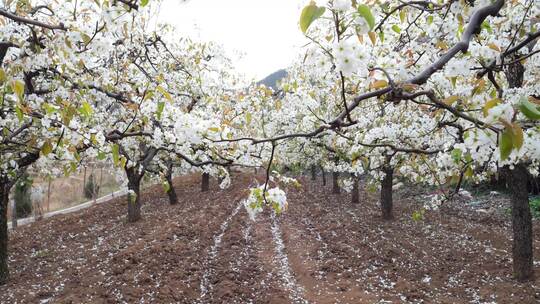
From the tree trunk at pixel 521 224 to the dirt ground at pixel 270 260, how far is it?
0.38 m

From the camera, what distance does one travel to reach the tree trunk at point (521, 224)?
27.4 ft

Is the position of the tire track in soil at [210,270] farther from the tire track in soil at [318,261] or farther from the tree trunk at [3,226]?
the tree trunk at [3,226]

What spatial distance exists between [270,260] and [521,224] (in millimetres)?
5929

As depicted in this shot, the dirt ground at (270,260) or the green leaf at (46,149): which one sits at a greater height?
the green leaf at (46,149)

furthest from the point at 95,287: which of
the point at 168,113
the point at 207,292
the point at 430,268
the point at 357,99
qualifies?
the point at 357,99

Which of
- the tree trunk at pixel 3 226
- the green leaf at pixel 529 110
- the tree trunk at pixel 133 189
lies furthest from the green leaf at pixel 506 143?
the tree trunk at pixel 133 189

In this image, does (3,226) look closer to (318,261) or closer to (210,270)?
(210,270)

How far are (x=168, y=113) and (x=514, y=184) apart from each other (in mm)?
7056

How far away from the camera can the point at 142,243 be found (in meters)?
11.6

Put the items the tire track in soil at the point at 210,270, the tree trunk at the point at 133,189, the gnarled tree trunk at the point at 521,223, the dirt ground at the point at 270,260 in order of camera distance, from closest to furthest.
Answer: the gnarled tree trunk at the point at 521,223, the dirt ground at the point at 270,260, the tire track in soil at the point at 210,270, the tree trunk at the point at 133,189

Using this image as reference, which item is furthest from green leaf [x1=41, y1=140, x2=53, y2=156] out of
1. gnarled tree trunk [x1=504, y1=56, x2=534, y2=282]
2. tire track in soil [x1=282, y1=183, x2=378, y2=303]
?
gnarled tree trunk [x1=504, y1=56, x2=534, y2=282]

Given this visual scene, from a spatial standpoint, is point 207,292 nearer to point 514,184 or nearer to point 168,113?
point 168,113

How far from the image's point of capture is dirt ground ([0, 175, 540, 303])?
8.48 m

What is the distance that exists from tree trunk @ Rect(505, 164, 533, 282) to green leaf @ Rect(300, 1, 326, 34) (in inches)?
323
